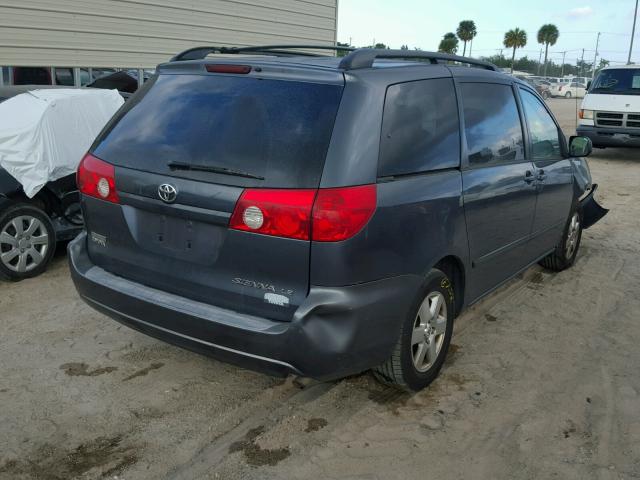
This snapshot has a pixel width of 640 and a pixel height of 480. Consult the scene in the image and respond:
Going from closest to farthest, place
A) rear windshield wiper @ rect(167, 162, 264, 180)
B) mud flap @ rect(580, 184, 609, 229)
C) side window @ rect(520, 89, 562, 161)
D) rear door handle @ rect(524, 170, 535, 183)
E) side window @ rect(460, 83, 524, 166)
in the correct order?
rear windshield wiper @ rect(167, 162, 264, 180)
side window @ rect(460, 83, 524, 166)
rear door handle @ rect(524, 170, 535, 183)
side window @ rect(520, 89, 562, 161)
mud flap @ rect(580, 184, 609, 229)

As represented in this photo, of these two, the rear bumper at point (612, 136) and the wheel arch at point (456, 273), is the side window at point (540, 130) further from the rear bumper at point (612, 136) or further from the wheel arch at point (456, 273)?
the rear bumper at point (612, 136)

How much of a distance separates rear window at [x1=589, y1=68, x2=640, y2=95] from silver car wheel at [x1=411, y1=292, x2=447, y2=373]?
38.2ft

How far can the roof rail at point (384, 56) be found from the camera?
2.88m

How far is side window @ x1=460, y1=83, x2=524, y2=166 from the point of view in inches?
142

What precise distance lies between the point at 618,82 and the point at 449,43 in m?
70.6

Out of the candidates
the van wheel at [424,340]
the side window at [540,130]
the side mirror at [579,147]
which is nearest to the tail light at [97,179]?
the van wheel at [424,340]

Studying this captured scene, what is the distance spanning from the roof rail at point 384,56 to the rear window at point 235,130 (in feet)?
0.59

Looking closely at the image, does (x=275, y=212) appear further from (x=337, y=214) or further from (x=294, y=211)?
(x=337, y=214)

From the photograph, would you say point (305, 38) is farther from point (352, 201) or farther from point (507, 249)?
point (352, 201)

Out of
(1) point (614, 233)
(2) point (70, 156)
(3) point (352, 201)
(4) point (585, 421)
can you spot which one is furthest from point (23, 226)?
(1) point (614, 233)

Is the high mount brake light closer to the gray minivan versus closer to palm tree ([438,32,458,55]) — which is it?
the gray minivan

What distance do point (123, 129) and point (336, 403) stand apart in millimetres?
1842

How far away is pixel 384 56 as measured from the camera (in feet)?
10.4

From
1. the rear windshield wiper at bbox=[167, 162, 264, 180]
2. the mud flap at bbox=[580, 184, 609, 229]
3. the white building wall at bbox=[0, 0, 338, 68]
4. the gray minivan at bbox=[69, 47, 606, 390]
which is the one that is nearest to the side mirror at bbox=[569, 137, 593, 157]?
the mud flap at bbox=[580, 184, 609, 229]
